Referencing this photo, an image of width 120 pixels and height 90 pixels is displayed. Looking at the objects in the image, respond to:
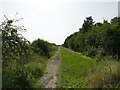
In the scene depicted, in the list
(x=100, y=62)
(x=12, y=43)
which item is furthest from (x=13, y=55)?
(x=100, y=62)

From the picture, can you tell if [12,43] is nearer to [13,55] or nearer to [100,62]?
[13,55]

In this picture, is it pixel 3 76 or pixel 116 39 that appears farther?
pixel 116 39

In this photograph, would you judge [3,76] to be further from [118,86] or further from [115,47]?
[115,47]

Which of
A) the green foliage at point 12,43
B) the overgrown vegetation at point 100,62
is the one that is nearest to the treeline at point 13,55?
the green foliage at point 12,43

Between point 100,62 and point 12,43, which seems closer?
point 12,43

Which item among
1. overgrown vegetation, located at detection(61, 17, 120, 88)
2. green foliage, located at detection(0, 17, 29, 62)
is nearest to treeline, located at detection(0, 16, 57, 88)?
green foliage, located at detection(0, 17, 29, 62)

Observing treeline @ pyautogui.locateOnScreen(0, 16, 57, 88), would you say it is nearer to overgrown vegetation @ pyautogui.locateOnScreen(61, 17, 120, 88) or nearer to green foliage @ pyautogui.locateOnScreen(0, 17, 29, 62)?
green foliage @ pyautogui.locateOnScreen(0, 17, 29, 62)

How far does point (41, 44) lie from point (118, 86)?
64.7ft

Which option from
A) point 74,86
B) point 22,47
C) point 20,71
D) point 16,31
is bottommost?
point 74,86

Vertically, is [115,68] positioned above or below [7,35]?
below

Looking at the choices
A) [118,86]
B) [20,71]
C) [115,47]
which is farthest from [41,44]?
[118,86]

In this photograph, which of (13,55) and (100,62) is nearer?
(13,55)

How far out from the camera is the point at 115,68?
826cm

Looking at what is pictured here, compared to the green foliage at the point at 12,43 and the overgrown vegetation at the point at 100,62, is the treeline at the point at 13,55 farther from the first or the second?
the overgrown vegetation at the point at 100,62
